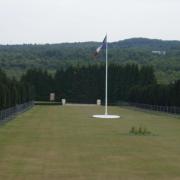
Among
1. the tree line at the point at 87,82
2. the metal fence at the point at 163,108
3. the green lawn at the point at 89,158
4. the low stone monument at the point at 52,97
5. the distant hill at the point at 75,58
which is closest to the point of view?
the green lawn at the point at 89,158

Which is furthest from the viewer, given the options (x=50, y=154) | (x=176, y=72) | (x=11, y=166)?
(x=176, y=72)

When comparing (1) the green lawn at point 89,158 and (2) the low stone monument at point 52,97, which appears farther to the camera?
(2) the low stone monument at point 52,97

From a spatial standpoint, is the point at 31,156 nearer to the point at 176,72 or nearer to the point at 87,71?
the point at 87,71

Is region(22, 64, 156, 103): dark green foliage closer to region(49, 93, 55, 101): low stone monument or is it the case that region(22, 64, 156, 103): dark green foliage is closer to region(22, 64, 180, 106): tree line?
region(22, 64, 180, 106): tree line

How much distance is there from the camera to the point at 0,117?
121ft

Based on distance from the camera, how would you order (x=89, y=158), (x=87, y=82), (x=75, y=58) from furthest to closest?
1. (x=75, y=58)
2. (x=87, y=82)
3. (x=89, y=158)

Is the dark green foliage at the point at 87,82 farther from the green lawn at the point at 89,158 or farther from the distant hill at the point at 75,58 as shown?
the green lawn at the point at 89,158

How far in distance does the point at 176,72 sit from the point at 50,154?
433 feet

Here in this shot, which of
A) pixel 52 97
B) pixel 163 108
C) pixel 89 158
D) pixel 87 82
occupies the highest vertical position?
pixel 87 82

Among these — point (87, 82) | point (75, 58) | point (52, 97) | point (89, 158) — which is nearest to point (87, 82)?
point (87, 82)

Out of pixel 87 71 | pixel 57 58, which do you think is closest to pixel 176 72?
pixel 87 71

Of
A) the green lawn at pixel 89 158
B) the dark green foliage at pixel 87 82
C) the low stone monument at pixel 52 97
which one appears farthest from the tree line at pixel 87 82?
the green lawn at pixel 89 158

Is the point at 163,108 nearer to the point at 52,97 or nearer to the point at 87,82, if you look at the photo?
the point at 52,97

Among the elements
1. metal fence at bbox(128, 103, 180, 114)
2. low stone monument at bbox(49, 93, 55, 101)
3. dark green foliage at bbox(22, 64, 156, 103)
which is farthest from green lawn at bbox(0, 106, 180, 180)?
dark green foliage at bbox(22, 64, 156, 103)
